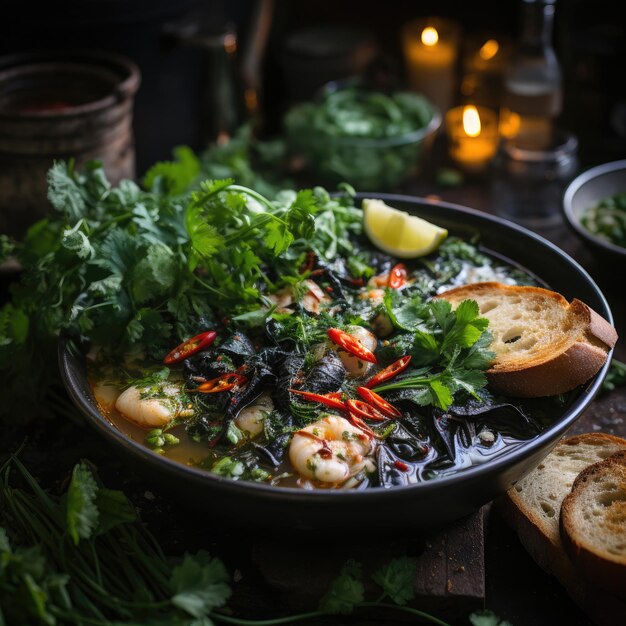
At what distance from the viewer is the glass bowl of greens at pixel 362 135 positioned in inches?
215

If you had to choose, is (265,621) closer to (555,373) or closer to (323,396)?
(323,396)

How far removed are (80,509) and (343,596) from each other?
916 mm

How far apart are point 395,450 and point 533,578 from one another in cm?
74

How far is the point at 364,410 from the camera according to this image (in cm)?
304

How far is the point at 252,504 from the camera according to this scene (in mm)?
2650

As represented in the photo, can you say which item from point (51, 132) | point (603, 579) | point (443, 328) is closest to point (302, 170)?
point (51, 132)

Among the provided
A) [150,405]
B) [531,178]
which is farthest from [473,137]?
[150,405]

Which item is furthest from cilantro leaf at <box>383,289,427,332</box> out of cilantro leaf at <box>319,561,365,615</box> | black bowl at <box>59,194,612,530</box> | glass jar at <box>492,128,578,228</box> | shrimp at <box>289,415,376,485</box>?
glass jar at <box>492,128,578,228</box>

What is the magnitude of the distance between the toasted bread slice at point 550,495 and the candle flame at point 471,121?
10.1 feet

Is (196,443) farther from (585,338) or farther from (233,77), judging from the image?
(233,77)

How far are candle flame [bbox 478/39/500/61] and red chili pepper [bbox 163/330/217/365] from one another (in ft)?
12.7

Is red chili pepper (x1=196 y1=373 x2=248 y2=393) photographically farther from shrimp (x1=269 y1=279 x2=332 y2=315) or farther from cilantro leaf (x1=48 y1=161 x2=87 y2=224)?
cilantro leaf (x1=48 y1=161 x2=87 y2=224)

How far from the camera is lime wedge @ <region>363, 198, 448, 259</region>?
393cm

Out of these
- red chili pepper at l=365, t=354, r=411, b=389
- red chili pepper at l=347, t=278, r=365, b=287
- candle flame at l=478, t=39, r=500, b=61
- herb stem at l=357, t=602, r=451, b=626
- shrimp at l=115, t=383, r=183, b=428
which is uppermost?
candle flame at l=478, t=39, r=500, b=61
